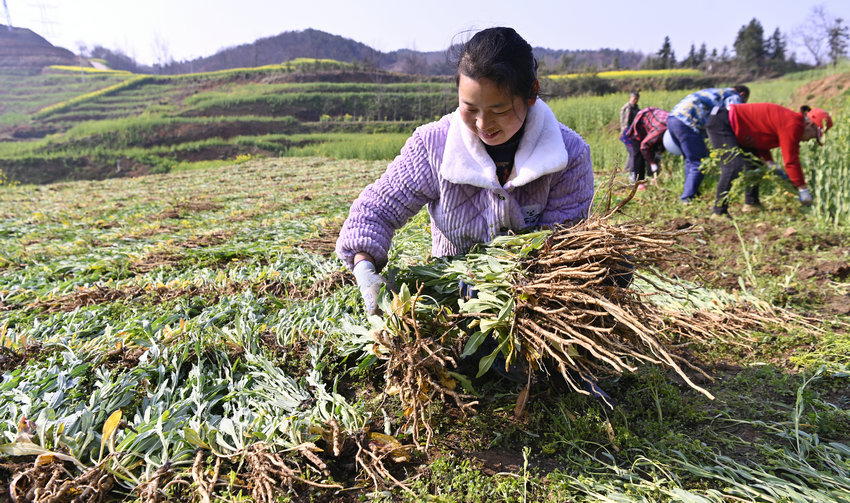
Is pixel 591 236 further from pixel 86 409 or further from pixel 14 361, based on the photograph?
pixel 14 361

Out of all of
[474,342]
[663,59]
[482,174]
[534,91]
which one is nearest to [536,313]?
[474,342]

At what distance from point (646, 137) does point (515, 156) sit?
200 inches

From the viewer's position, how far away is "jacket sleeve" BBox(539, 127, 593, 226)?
1.79 m

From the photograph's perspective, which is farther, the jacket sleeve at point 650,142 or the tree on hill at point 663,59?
the tree on hill at point 663,59

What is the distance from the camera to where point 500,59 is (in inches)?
57.1

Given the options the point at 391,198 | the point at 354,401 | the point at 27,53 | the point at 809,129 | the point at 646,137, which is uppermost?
the point at 27,53

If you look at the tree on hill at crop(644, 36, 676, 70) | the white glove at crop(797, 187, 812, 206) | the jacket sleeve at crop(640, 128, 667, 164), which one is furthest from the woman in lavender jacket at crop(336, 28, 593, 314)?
the tree on hill at crop(644, 36, 676, 70)

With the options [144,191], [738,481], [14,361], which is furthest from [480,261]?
[144,191]

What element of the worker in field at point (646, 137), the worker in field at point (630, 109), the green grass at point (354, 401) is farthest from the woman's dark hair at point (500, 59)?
the worker in field at point (630, 109)

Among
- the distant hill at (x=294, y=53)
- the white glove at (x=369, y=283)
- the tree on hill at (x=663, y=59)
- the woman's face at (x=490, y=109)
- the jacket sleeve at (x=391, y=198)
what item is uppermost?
the distant hill at (x=294, y=53)

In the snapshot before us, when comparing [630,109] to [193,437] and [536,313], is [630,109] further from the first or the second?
[193,437]

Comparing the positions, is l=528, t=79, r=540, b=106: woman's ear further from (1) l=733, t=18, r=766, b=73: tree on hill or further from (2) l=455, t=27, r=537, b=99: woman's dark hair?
(1) l=733, t=18, r=766, b=73: tree on hill

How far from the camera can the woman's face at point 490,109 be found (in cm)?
150

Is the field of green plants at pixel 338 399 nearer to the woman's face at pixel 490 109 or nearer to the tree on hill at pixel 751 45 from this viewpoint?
the woman's face at pixel 490 109
